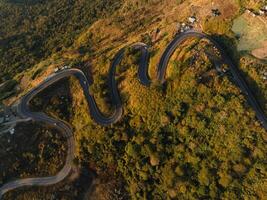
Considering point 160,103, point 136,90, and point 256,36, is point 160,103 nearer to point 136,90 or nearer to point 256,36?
point 136,90

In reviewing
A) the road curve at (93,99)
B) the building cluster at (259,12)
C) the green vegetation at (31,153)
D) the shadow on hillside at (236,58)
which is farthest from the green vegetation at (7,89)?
the building cluster at (259,12)

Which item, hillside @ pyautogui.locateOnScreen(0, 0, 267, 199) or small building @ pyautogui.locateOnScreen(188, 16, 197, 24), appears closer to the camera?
hillside @ pyautogui.locateOnScreen(0, 0, 267, 199)

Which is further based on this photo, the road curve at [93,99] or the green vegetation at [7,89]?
the green vegetation at [7,89]

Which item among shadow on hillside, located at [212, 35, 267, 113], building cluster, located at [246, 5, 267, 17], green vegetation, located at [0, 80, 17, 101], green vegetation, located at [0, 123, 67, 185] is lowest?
green vegetation, located at [0, 123, 67, 185]

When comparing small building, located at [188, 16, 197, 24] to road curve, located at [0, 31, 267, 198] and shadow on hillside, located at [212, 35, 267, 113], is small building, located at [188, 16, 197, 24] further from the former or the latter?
shadow on hillside, located at [212, 35, 267, 113]

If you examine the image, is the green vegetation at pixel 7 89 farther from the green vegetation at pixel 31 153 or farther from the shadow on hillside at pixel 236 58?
the shadow on hillside at pixel 236 58

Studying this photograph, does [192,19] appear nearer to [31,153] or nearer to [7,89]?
[31,153]

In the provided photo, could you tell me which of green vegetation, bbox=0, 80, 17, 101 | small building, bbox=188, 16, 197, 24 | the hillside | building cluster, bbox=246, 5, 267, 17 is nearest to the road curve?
the hillside
